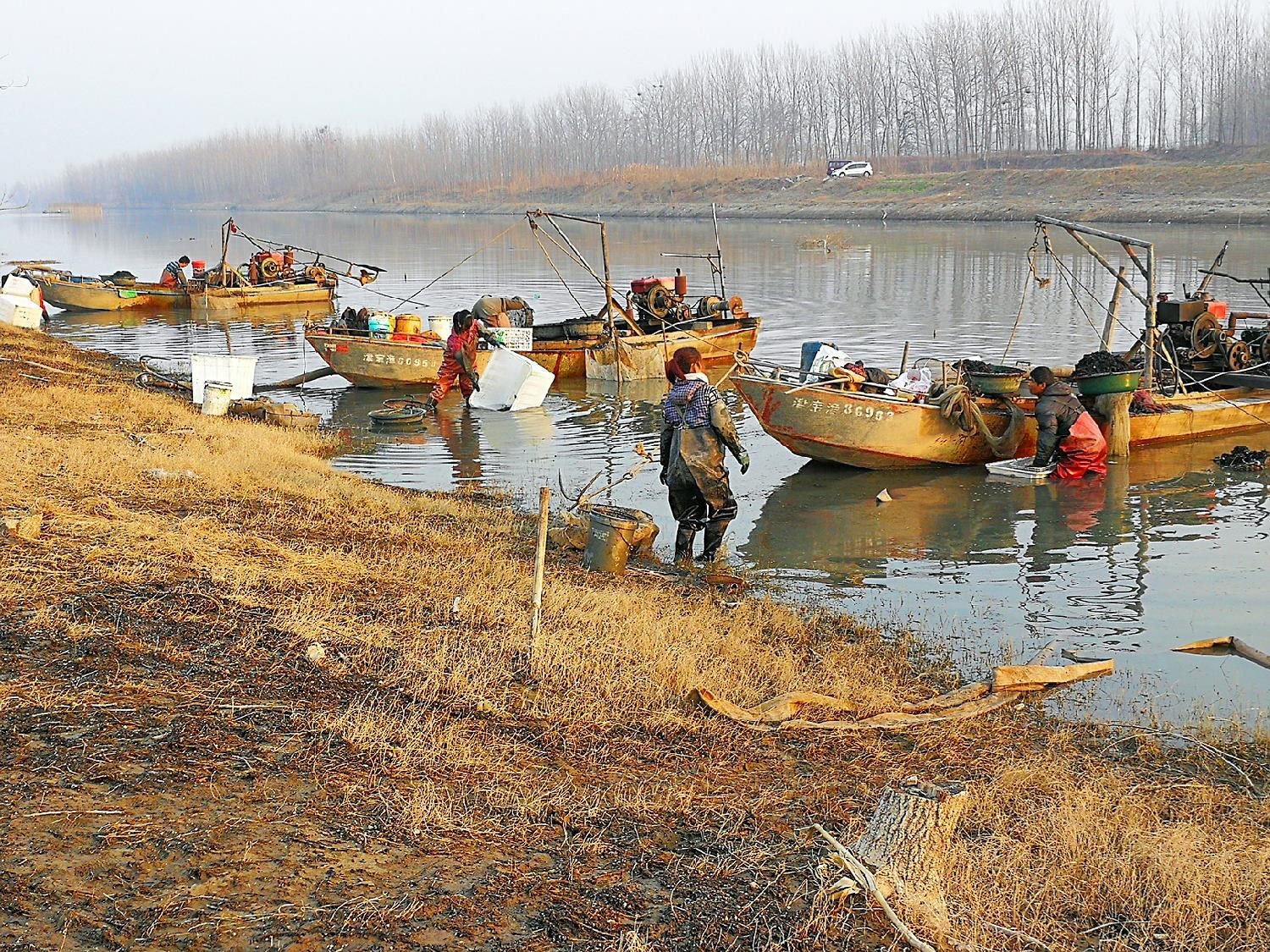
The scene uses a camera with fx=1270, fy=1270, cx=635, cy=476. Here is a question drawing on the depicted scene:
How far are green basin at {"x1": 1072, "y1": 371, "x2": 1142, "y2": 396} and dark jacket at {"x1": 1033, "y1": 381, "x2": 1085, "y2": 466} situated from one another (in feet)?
Answer: 1.38

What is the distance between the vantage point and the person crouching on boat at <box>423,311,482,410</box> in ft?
63.0

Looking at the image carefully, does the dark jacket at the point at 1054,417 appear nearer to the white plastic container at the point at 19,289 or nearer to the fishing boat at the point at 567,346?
the fishing boat at the point at 567,346

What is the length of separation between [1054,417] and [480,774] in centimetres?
1052

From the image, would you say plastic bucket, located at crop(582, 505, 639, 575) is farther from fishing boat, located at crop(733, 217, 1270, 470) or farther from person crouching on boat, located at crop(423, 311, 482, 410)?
person crouching on boat, located at crop(423, 311, 482, 410)

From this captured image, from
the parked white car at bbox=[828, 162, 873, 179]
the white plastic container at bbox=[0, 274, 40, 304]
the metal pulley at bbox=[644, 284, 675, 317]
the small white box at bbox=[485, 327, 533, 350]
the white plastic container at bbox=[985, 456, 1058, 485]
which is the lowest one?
the white plastic container at bbox=[985, 456, 1058, 485]

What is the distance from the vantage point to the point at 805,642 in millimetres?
8422

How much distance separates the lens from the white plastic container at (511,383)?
19.6 m

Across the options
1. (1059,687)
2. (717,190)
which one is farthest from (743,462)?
(717,190)

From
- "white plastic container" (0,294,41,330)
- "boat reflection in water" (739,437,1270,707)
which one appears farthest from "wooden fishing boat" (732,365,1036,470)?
"white plastic container" (0,294,41,330)

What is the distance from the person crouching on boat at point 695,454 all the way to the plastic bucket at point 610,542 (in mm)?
687

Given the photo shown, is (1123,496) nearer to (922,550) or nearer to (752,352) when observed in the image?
(922,550)

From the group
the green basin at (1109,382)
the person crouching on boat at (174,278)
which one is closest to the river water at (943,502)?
the green basin at (1109,382)

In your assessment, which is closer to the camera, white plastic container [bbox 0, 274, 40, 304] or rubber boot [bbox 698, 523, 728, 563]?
rubber boot [bbox 698, 523, 728, 563]

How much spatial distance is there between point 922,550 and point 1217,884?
731 centimetres
